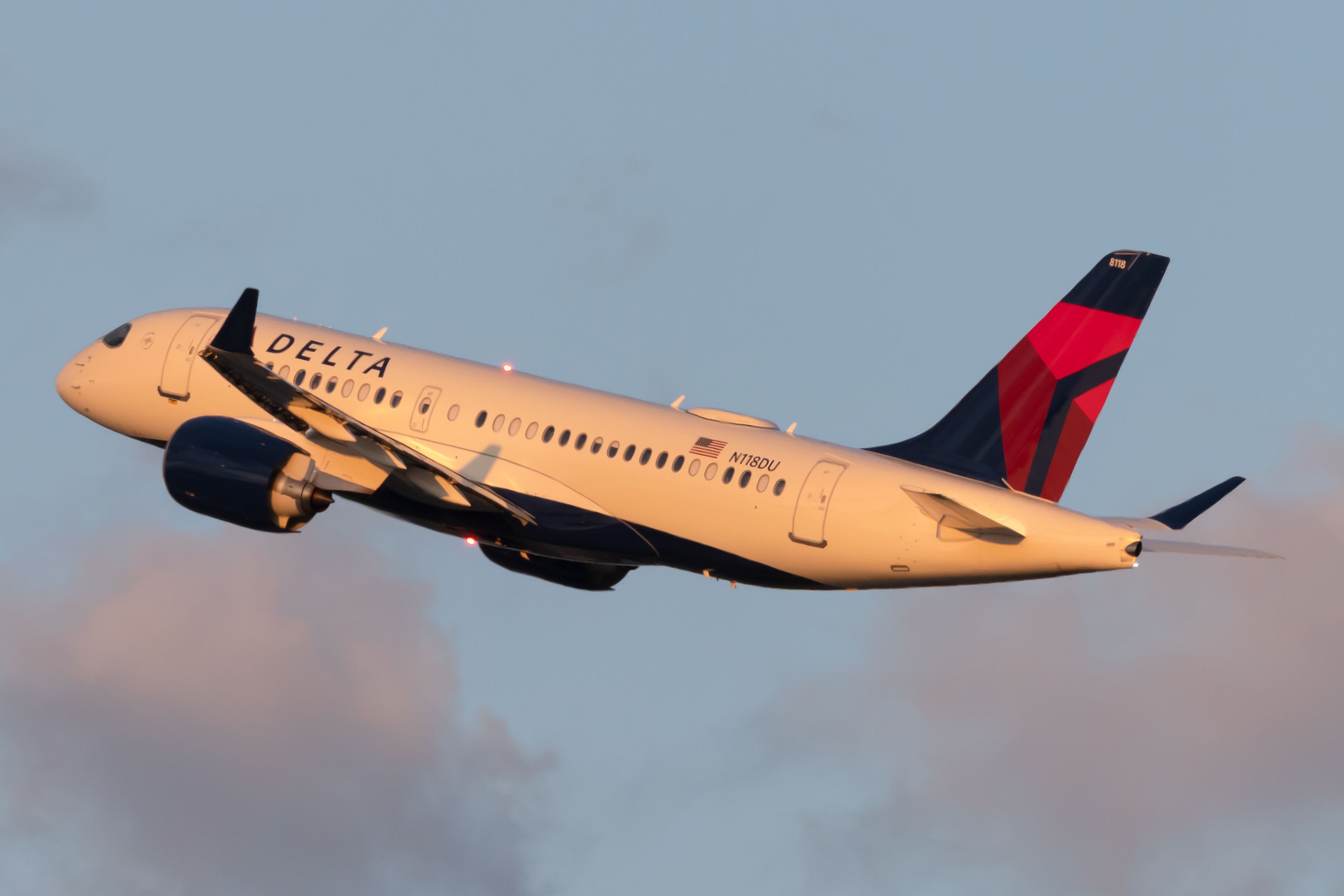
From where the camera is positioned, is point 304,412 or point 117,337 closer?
point 304,412

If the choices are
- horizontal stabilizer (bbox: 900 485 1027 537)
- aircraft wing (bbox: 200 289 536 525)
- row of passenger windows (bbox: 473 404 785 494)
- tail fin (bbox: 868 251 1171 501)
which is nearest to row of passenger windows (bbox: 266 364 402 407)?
aircraft wing (bbox: 200 289 536 525)

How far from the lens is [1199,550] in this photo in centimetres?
4119

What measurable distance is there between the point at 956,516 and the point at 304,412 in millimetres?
13416

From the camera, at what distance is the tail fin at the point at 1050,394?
138 feet

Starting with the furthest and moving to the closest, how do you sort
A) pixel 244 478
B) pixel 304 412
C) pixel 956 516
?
pixel 244 478
pixel 304 412
pixel 956 516

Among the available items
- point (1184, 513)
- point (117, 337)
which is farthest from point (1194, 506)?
point (117, 337)

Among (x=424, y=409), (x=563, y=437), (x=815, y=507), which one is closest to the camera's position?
(x=815, y=507)

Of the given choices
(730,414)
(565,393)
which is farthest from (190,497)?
(730,414)

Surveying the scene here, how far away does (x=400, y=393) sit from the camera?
46281mm

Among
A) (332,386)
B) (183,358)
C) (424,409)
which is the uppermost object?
(183,358)

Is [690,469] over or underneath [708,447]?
underneath

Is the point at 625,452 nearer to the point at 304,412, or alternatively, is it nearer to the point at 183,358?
the point at 304,412

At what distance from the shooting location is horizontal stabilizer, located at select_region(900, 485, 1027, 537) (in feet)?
129

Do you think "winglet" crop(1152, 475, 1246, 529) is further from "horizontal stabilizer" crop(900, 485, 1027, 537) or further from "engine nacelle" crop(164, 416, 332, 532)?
"engine nacelle" crop(164, 416, 332, 532)
